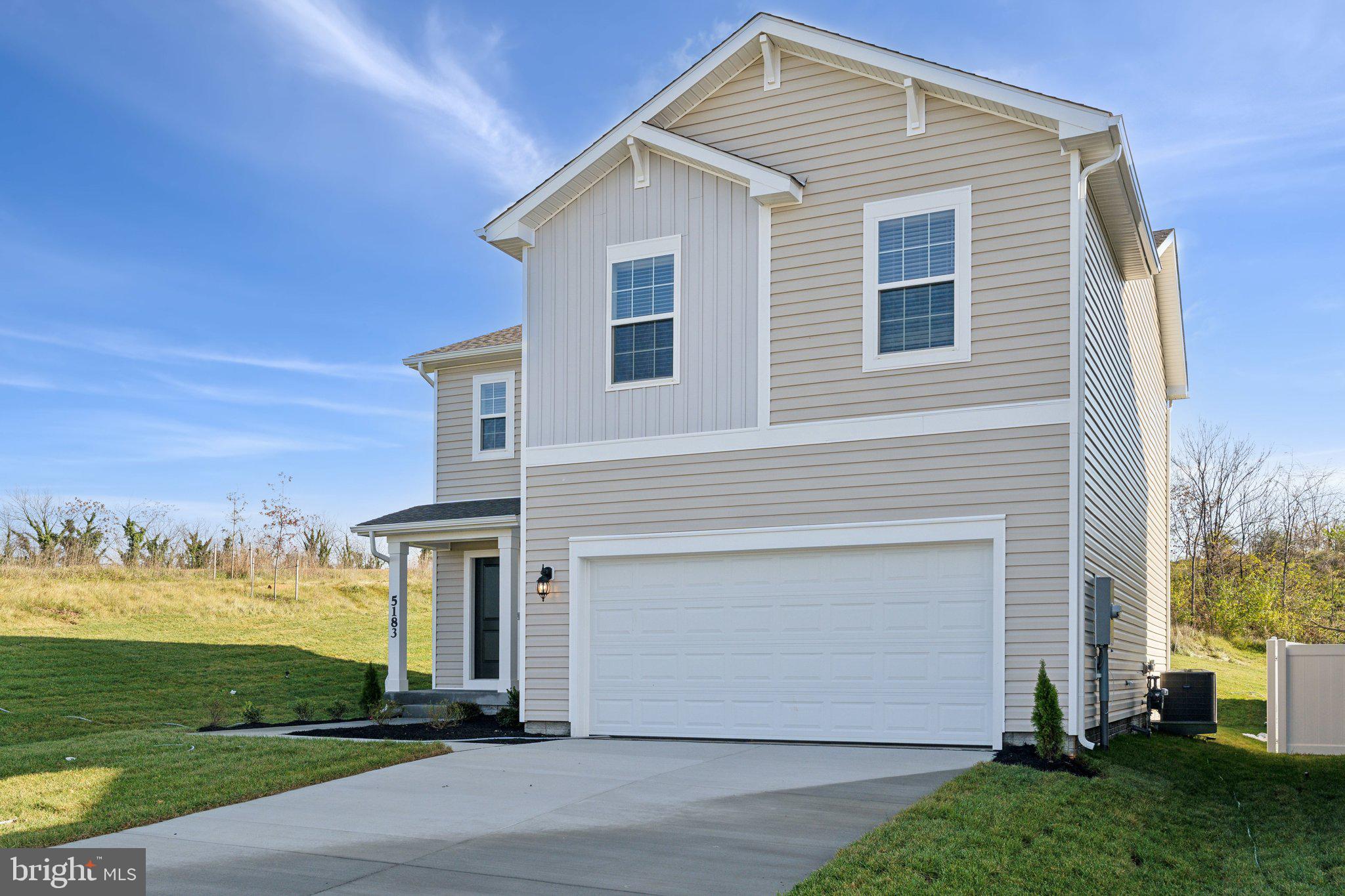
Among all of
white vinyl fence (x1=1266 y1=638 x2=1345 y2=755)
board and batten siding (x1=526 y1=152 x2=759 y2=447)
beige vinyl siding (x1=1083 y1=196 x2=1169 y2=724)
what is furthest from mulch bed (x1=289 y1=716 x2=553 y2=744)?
white vinyl fence (x1=1266 y1=638 x2=1345 y2=755)

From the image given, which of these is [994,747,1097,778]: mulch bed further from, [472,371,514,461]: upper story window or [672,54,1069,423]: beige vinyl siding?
[472,371,514,461]: upper story window

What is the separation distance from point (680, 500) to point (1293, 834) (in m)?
6.37

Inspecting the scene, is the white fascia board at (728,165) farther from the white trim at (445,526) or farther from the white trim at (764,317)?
the white trim at (445,526)

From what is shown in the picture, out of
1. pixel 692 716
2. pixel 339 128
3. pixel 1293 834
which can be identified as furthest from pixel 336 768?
pixel 339 128

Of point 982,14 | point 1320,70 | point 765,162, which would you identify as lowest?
point 765,162

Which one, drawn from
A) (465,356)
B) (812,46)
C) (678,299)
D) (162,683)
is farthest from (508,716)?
(162,683)

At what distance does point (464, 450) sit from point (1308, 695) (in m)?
11.8

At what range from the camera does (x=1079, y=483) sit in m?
10.2

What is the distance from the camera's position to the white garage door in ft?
34.9

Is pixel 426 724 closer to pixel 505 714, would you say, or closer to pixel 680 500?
pixel 505 714

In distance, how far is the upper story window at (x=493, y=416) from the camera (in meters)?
16.7

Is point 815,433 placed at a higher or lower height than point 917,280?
lower

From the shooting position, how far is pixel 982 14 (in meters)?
13.6

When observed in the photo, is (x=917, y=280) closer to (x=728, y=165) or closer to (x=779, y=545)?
(x=728, y=165)
